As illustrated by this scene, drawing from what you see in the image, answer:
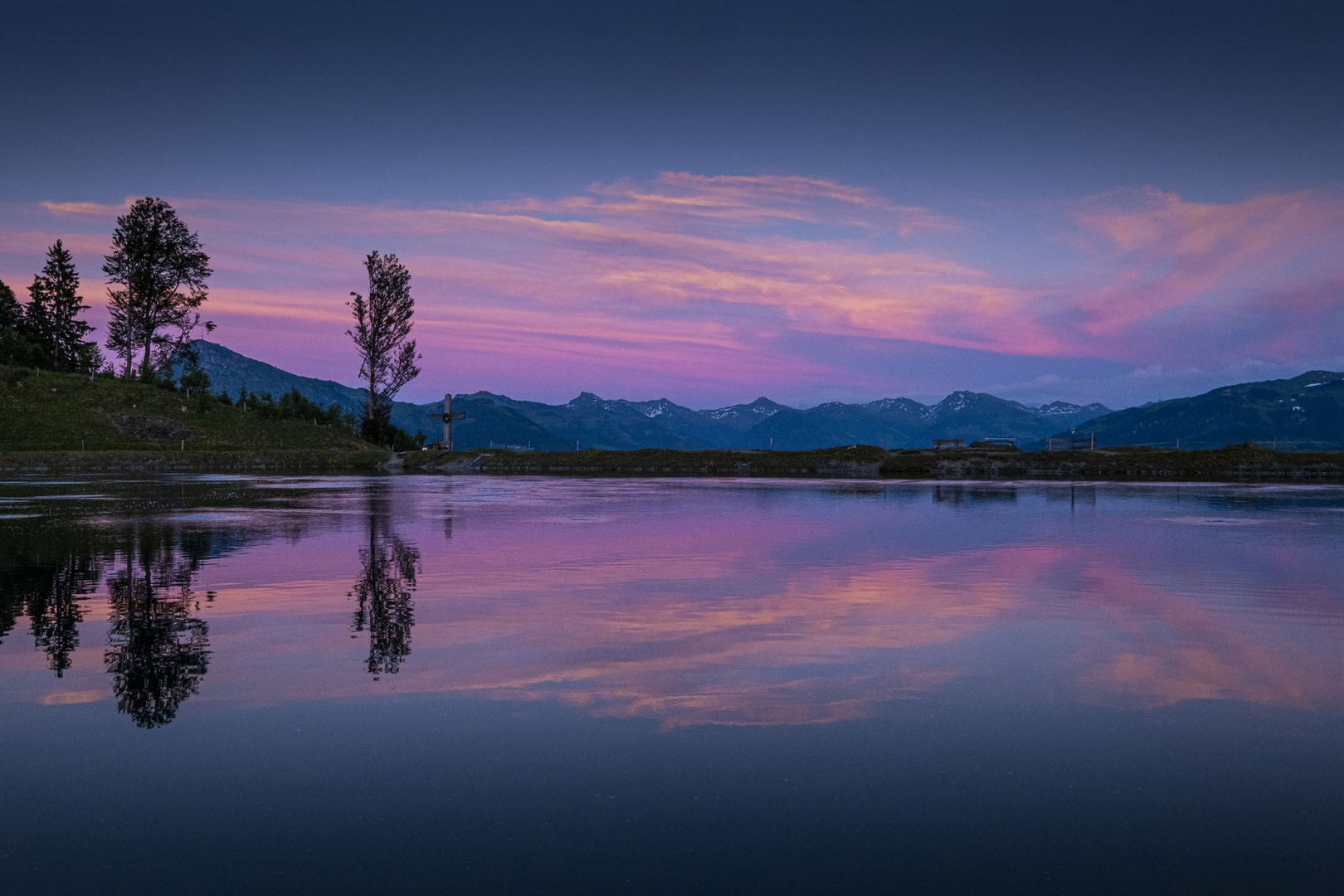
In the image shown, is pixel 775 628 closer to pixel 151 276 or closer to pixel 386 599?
pixel 386 599

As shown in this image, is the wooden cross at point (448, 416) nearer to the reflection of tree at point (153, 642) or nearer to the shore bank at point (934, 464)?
the shore bank at point (934, 464)

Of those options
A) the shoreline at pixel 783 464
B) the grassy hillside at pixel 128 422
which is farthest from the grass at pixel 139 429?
the shoreline at pixel 783 464

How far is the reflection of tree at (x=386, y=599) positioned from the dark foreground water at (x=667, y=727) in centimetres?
13

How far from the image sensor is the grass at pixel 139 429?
81.2 m

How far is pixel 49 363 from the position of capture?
125 metres

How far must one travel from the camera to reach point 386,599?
17.0m

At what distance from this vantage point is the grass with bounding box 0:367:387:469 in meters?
81.2

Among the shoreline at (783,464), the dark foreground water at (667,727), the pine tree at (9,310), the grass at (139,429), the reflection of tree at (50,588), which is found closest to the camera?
the dark foreground water at (667,727)

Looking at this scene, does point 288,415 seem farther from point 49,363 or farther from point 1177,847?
point 1177,847

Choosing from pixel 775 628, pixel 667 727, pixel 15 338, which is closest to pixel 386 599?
pixel 775 628

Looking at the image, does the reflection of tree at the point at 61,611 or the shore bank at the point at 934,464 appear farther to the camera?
the shore bank at the point at 934,464

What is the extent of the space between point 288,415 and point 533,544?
91623mm

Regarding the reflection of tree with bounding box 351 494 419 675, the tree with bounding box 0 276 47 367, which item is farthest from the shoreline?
the reflection of tree with bounding box 351 494 419 675

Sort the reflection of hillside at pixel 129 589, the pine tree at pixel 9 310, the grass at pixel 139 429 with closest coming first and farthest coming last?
the reflection of hillside at pixel 129 589
the grass at pixel 139 429
the pine tree at pixel 9 310
